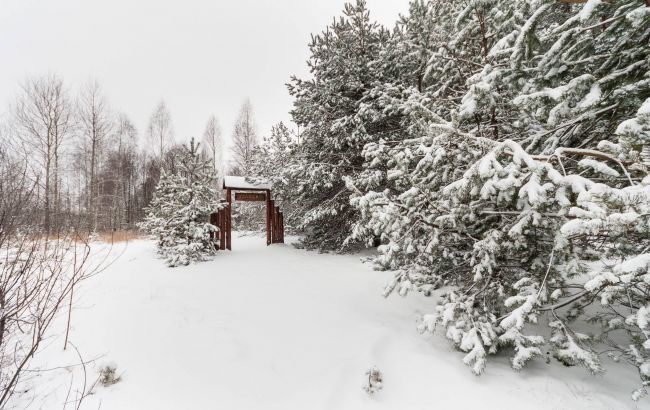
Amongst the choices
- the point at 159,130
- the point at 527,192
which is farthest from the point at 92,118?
the point at 527,192

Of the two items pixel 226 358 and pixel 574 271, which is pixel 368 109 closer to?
pixel 574 271

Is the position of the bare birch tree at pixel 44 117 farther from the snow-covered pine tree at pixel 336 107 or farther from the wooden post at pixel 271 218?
the snow-covered pine tree at pixel 336 107

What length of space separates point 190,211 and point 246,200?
2.73 metres

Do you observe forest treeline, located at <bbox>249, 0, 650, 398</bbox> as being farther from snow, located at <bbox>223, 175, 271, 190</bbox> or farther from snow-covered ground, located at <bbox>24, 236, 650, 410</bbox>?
snow, located at <bbox>223, 175, 271, 190</bbox>

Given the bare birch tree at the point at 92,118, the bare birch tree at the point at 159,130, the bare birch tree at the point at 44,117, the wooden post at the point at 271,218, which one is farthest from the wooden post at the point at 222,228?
the bare birch tree at the point at 159,130

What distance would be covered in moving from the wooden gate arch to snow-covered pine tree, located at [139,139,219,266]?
32.9 inches

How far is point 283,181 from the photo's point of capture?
9.53m

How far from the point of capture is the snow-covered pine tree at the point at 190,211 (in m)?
8.78

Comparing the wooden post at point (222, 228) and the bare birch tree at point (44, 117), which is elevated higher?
the bare birch tree at point (44, 117)

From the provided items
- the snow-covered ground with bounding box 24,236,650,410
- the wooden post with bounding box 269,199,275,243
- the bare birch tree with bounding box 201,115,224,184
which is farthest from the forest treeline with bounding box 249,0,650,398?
the bare birch tree with bounding box 201,115,224,184

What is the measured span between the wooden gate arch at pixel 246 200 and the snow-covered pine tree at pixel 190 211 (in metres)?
0.84

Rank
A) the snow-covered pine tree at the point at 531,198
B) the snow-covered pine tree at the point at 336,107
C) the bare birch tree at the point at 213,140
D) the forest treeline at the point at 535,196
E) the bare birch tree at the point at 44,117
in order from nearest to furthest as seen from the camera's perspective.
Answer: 1. the forest treeline at the point at 535,196
2. the snow-covered pine tree at the point at 531,198
3. the snow-covered pine tree at the point at 336,107
4. the bare birch tree at the point at 44,117
5. the bare birch tree at the point at 213,140

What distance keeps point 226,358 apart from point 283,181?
632 cm

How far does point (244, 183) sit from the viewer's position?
1132 centimetres
